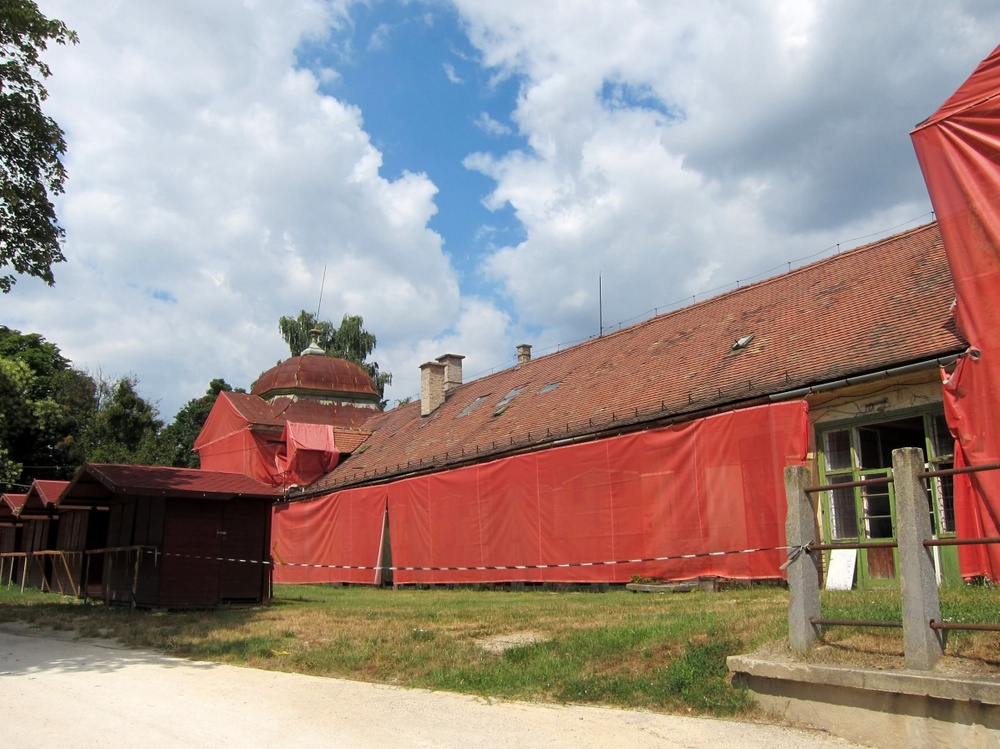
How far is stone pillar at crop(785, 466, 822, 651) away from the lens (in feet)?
21.8

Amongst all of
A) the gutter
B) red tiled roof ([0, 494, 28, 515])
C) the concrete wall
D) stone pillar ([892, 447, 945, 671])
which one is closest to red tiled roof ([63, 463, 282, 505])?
red tiled roof ([0, 494, 28, 515])

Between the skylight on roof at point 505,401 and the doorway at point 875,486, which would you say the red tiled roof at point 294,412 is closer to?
the skylight on roof at point 505,401

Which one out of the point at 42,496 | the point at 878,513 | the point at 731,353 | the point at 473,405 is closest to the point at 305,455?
the point at 473,405

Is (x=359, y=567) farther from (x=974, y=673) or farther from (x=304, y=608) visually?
(x=974, y=673)

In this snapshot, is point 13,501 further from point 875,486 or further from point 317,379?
point 875,486

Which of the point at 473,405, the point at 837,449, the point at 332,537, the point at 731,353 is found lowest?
the point at 332,537

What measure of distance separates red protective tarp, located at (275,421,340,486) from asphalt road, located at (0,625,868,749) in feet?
71.4

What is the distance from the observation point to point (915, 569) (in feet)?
19.2

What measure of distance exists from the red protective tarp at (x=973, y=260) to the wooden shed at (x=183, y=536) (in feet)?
38.2

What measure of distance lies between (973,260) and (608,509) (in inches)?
336

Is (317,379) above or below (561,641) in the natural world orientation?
above

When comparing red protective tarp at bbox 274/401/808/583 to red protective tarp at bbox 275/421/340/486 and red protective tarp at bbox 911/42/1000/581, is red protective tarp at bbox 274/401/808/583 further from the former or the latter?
red protective tarp at bbox 275/421/340/486

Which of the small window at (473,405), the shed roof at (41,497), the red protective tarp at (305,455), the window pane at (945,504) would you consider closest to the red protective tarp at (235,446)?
the red protective tarp at (305,455)

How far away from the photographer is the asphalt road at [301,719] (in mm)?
5910
